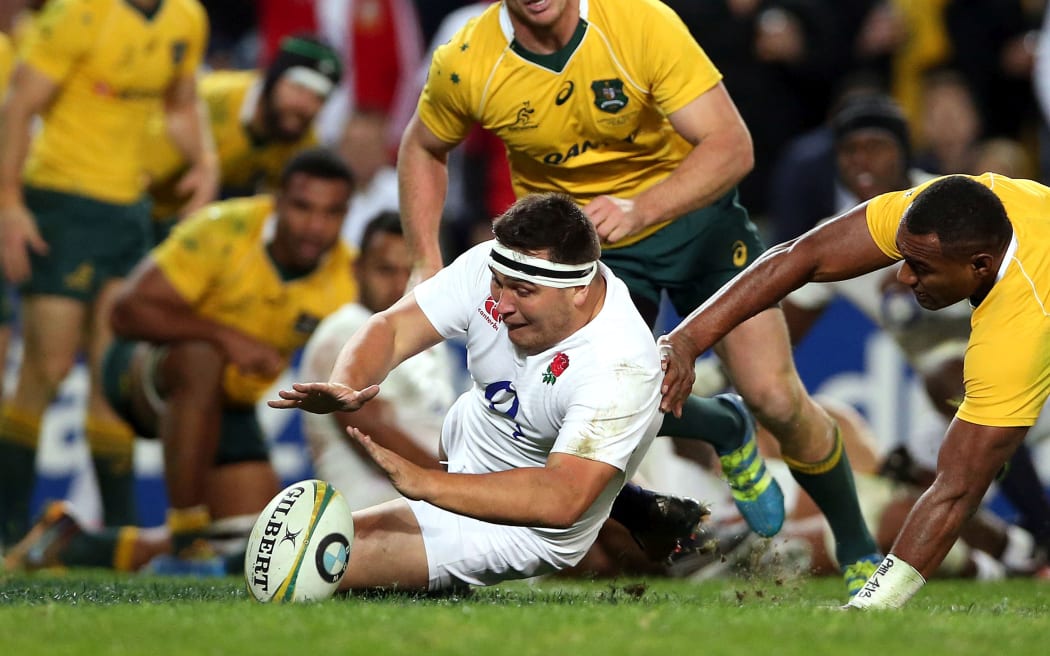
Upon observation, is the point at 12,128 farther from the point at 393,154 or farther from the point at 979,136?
the point at 979,136

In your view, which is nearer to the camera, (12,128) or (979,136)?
(12,128)

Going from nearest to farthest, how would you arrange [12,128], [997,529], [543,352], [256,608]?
1. [256,608]
2. [543,352]
3. [997,529]
4. [12,128]

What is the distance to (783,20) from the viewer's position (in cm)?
1204

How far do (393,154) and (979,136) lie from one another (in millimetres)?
4199

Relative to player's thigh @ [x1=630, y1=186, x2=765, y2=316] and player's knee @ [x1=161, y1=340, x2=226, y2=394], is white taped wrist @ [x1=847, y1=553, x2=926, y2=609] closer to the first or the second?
player's thigh @ [x1=630, y1=186, x2=765, y2=316]

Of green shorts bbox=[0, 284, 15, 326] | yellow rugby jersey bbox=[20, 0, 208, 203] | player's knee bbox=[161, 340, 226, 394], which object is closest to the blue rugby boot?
player's knee bbox=[161, 340, 226, 394]

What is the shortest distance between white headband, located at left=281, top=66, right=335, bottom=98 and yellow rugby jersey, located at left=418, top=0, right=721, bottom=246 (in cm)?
376

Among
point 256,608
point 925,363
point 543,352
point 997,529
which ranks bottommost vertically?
point 997,529

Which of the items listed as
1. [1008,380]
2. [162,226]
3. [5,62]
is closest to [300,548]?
[1008,380]

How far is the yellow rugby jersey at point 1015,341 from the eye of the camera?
5.38 metres

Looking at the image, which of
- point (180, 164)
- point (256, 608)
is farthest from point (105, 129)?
point (256, 608)

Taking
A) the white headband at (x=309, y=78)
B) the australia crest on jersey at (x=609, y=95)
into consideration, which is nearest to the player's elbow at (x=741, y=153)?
the australia crest on jersey at (x=609, y=95)

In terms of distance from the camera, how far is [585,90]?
20.6 ft

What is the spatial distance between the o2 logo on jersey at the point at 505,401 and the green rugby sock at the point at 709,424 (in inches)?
34.9
